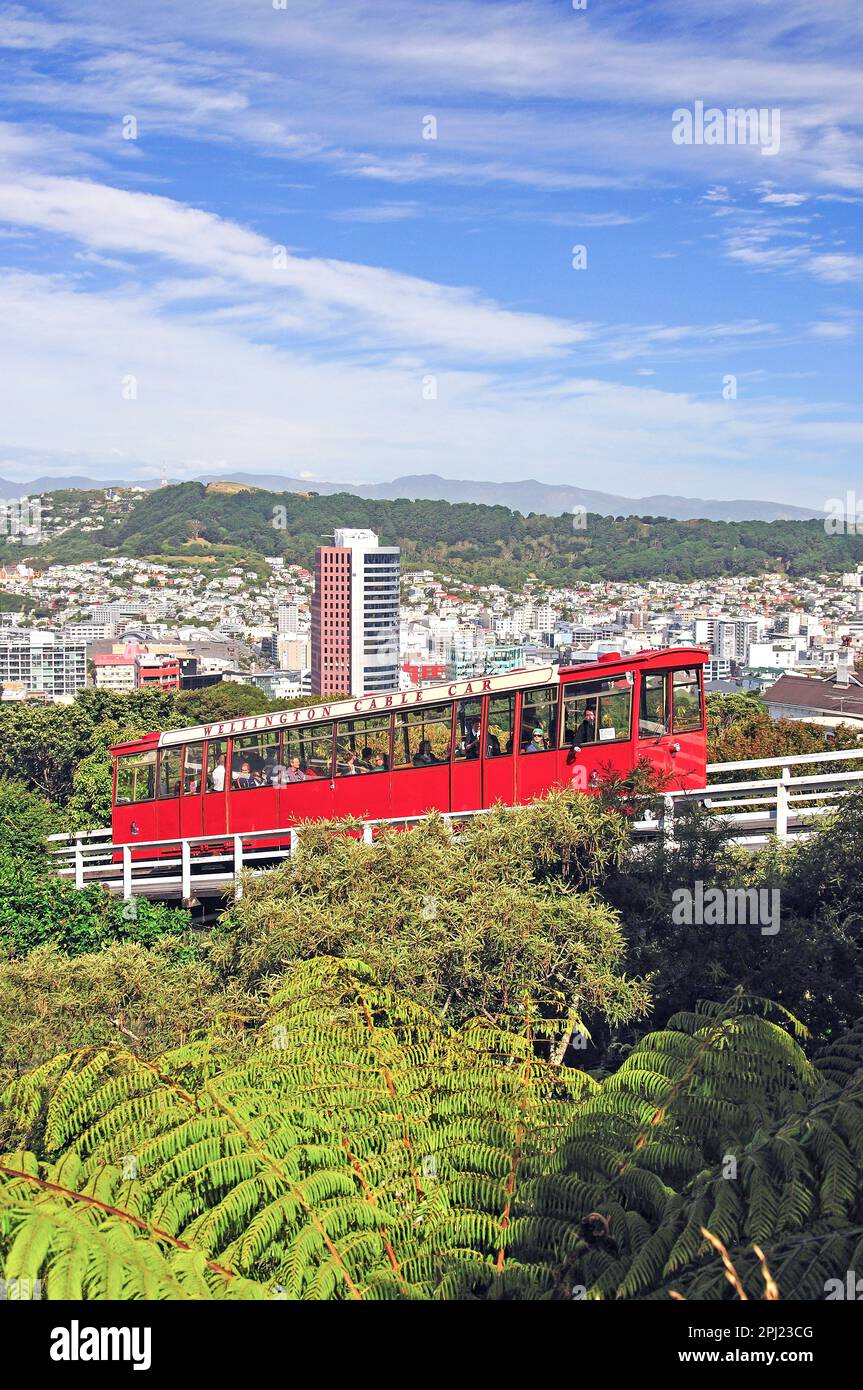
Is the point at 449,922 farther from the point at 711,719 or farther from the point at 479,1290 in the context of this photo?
the point at 711,719

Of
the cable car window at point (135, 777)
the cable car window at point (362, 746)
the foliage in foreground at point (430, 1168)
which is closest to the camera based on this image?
the foliage in foreground at point (430, 1168)

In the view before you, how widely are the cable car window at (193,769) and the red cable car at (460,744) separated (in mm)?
58

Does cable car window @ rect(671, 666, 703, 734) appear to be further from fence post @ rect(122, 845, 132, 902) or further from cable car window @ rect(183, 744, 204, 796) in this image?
fence post @ rect(122, 845, 132, 902)

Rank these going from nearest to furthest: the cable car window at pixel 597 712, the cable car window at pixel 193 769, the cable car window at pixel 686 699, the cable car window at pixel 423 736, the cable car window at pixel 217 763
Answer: the cable car window at pixel 597 712 → the cable car window at pixel 686 699 → the cable car window at pixel 423 736 → the cable car window at pixel 217 763 → the cable car window at pixel 193 769

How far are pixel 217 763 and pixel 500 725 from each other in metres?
4.75

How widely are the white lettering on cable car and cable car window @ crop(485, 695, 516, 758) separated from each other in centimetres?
13

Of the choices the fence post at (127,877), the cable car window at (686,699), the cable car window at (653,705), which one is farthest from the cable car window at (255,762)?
the cable car window at (686,699)

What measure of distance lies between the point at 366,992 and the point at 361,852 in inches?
149

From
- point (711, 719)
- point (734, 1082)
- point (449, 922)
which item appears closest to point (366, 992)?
point (449, 922)

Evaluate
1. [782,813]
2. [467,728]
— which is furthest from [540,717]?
[782,813]

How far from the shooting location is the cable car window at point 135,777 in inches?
809

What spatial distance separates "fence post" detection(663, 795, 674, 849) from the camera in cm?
1274

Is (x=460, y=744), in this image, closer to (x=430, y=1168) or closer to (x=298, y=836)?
(x=298, y=836)

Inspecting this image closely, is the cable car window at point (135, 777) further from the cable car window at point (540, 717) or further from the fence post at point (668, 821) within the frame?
the fence post at point (668, 821)
